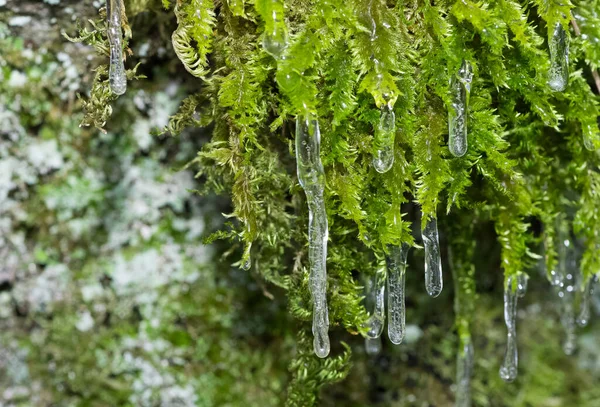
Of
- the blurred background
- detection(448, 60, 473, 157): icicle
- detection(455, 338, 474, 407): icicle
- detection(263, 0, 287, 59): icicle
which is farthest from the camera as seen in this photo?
detection(455, 338, 474, 407): icicle

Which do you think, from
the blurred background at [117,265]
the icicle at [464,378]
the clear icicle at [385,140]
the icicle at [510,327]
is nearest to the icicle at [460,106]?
the clear icicle at [385,140]

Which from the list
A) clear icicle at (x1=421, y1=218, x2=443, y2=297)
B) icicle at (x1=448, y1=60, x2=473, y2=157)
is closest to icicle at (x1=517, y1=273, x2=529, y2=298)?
clear icicle at (x1=421, y1=218, x2=443, y2=297)

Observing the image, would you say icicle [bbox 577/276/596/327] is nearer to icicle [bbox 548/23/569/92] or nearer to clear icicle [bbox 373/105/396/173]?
icicle [bbox 548/23/569/92]

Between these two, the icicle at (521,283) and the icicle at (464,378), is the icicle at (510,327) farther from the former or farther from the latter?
the icicle at (464,378)

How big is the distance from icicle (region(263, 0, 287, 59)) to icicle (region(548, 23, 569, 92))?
1.52 feet

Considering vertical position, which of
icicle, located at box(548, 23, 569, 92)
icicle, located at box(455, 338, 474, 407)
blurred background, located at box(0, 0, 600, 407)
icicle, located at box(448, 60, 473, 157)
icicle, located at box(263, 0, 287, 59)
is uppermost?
icicle, located at box(263, 0, 287, 59)

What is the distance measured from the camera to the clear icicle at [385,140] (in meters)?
0.91

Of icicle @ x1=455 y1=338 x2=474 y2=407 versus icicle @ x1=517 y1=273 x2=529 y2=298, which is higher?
icicle @ x1=517 y1=273 x2=529 y2=298

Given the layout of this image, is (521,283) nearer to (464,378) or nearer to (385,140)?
(464,378)

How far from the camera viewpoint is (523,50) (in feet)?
3.10

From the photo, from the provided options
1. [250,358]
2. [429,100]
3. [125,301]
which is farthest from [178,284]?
[429,100]

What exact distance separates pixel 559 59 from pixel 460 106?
19 cm

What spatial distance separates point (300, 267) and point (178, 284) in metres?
0.47

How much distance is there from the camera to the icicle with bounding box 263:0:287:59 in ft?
2.67
